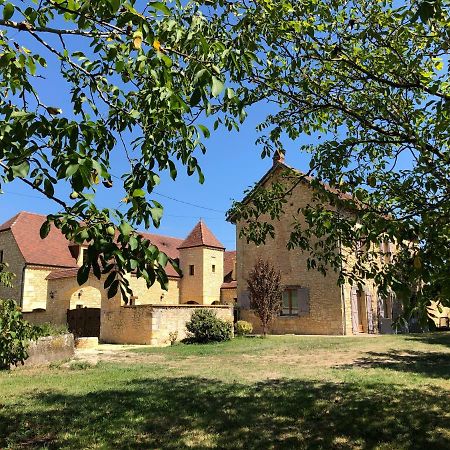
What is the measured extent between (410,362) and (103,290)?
41.0 ft

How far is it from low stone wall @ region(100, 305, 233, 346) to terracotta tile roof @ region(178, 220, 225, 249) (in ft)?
43.4

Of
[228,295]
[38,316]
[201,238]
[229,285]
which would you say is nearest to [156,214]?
[38,316]

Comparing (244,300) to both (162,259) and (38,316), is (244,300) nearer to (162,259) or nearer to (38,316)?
(38,316)

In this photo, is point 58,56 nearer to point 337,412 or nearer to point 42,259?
point 337,412

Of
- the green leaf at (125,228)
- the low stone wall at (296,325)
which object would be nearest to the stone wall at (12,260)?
the low stone wall at (296,325)

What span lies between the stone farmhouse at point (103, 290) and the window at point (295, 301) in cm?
500

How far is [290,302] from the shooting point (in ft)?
80.4

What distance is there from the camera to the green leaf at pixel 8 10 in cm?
252

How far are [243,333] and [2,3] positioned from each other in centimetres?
2055

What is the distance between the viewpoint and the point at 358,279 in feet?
17.8

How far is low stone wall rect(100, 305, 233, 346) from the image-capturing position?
1789 cm

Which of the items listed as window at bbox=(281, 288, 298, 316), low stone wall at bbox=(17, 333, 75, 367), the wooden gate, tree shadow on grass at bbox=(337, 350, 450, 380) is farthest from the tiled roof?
tree shadow on grass at bbox=(337, 350, 450, 380)

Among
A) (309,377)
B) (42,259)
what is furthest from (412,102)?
(42,259)

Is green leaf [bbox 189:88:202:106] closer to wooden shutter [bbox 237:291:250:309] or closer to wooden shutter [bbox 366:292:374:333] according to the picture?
wooden shutter [bbox 366:292:374:333]
